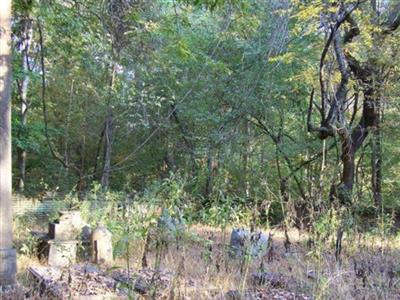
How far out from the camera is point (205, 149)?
11.8 metres

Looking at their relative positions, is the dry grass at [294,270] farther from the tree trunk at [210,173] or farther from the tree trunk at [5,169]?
the tree trunk at [210,173]

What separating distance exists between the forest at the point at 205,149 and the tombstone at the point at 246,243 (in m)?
0.04

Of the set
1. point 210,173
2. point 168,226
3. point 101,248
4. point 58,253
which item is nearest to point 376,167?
point 210,173

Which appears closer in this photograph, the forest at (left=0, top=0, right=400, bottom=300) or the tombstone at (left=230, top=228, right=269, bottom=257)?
the forest at (left=0, top=0, right=400, bottom=300)

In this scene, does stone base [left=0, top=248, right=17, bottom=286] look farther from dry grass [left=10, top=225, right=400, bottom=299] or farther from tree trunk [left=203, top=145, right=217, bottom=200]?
tree trunk [left=203, top=145, right=217, bottom=200]

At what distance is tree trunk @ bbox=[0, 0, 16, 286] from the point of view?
335cm

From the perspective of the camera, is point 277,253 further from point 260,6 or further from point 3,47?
point 260,6

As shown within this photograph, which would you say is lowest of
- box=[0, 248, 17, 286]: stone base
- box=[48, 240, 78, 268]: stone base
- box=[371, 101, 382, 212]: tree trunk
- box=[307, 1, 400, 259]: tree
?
box=[48, 240, 78, 268]: stone base

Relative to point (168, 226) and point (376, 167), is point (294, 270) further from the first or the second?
point (376, 167)

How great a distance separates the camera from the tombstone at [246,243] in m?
4.26

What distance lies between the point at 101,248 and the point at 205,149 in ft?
23.2

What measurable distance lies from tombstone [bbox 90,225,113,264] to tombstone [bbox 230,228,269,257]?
4.36 feet

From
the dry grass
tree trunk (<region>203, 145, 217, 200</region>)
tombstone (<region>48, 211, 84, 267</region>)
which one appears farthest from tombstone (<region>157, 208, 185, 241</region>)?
tree trunk (<region>203, 145, 217, 200</region>)

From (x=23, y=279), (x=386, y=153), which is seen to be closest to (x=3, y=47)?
(x=23, y=279)
